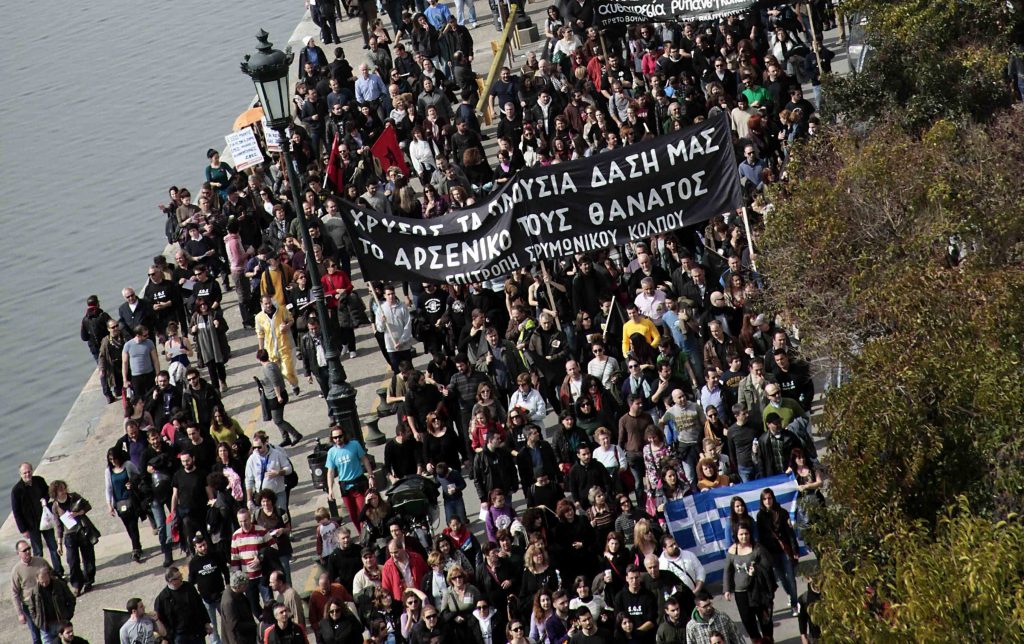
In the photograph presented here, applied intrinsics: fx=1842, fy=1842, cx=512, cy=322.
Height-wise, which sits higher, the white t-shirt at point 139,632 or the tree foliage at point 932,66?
the tree foliage at point 932,66

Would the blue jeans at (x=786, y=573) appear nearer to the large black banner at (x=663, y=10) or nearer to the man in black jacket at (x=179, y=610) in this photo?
the man in black jacket at (x=179, y=610)

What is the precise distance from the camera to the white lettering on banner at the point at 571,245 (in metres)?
20.8

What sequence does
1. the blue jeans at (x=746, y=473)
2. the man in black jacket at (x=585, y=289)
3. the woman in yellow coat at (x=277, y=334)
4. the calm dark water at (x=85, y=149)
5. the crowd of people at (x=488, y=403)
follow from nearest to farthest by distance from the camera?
the crowd of people at (x=488, y=403) → the blue jeans at (x=746, y=473) → the man in black jacket at (x=585, y=289) → the woman in yellow coat at (x=277, y=334) → the calm dark water at (x=85, y=149)

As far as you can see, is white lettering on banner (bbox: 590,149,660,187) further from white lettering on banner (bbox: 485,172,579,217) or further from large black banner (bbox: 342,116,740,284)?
white lettering on banner (bbox: 485,172,579,217)

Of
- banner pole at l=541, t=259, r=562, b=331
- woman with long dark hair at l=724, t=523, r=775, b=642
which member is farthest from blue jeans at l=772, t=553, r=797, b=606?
banner pole at l=541, t=259, r=562, b=331

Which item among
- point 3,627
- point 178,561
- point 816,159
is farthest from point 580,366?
point 3,627

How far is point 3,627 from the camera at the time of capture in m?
22.2

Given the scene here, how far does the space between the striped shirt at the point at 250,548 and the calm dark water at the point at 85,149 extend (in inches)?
709

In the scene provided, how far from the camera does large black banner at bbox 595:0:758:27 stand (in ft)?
92.0

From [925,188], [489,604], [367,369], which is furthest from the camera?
[367,369]

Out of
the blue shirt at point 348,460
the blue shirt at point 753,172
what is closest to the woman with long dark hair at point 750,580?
the blue shirt at point 348,460

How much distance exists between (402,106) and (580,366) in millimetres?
10769

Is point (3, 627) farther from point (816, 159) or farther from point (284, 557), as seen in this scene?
point (816, 159)

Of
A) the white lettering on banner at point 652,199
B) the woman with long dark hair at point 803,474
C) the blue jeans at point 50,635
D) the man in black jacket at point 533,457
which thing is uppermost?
the white lettering on banner at point 652,199
